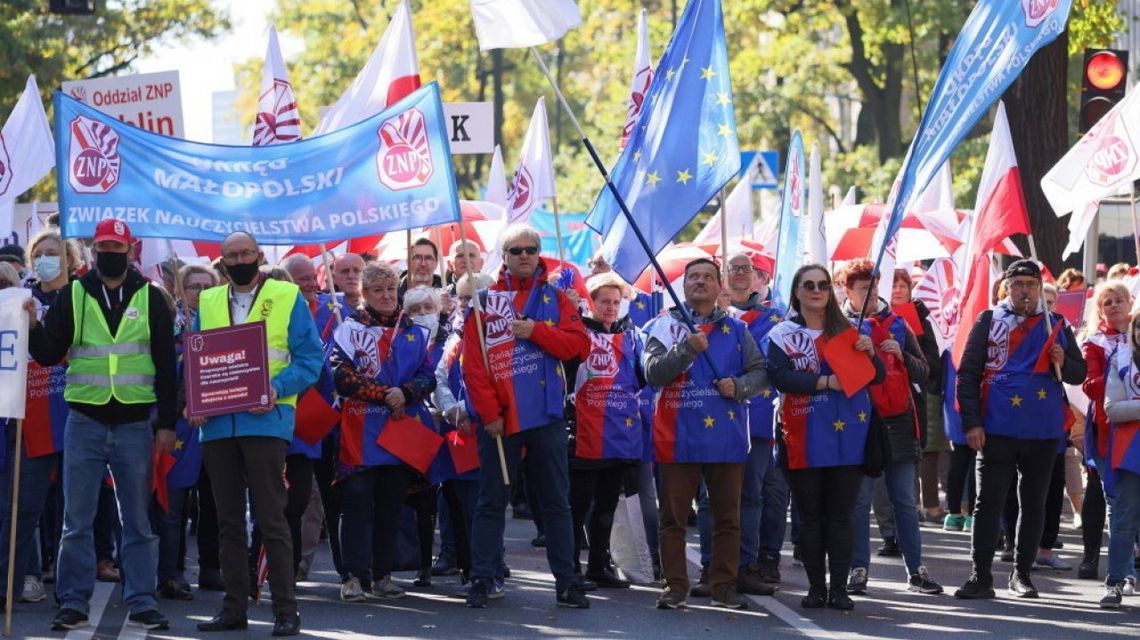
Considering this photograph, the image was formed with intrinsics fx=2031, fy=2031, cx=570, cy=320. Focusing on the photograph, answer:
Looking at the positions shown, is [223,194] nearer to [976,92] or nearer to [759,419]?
[759,419]

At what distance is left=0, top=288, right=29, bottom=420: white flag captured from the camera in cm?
1000

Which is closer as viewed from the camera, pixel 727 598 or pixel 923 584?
pixel 727 598

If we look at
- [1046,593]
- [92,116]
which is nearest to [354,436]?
[92,116]

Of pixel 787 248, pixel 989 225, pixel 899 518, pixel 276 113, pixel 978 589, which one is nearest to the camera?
pixel 978 589

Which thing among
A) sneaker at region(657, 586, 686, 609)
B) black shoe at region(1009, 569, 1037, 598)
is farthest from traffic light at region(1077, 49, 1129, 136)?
sneaker at region(657, 586, 686, 609)

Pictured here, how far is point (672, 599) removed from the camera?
35.1 ft

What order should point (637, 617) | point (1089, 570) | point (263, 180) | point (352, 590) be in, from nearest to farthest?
point (637, 617)
point (263, 180)
point (352, 590)
point (1089, 570)

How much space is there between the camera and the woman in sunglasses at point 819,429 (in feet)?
34.8

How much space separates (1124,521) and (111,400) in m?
5.44

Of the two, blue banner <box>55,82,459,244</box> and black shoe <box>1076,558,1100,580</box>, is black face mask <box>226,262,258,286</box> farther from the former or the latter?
black shoe <box>1076,558,1100,580</box>

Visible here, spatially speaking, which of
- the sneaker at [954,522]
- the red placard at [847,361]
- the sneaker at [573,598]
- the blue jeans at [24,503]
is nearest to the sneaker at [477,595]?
the sneaker at [573,598]

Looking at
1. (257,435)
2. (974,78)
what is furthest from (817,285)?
(257,435)

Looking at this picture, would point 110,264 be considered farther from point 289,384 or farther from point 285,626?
point 285,626

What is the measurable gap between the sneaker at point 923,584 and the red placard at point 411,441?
283 cm
